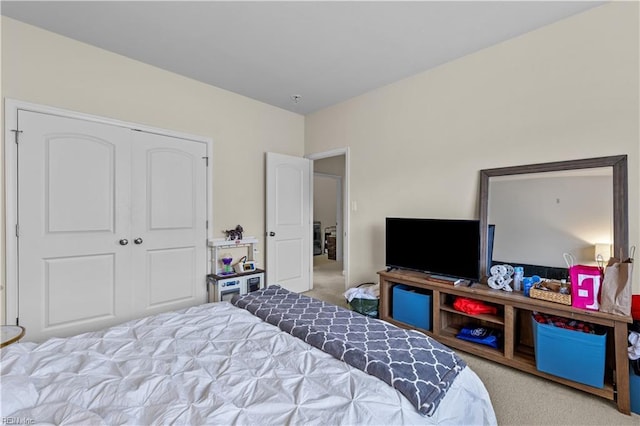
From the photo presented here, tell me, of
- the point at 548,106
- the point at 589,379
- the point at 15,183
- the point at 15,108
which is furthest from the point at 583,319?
the point at 15,108

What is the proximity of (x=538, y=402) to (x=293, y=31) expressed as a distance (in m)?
3.19

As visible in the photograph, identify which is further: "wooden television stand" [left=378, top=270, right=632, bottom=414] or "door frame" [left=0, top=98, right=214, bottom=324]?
"door frame" [left=0, top=98, right=214, bottom=324]

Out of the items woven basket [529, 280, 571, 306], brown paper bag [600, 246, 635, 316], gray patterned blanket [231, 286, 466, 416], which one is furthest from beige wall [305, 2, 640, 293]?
gray patterned blanket [231, 286, 466, 416]

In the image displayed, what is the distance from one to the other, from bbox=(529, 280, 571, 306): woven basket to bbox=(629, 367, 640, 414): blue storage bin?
485 millimetres

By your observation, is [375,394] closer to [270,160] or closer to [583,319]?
[583,319]

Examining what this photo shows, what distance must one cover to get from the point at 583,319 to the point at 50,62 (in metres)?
4.46

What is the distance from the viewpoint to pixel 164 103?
→ 10.5ft

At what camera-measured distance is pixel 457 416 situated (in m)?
1.19

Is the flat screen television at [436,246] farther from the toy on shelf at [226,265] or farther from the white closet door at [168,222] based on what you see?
the white closet door at [168,222]

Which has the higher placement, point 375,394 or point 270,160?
point 270,160

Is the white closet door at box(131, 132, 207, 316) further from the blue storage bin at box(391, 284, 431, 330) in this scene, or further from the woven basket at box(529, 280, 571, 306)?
the woven basket at box(529, 280, 571, 306)

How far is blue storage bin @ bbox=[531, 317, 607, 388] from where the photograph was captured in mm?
1887

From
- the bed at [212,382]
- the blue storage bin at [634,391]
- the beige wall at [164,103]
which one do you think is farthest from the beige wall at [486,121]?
the bed at [212,382]

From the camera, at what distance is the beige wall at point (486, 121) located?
2.14m
